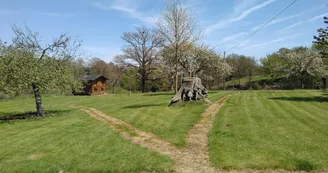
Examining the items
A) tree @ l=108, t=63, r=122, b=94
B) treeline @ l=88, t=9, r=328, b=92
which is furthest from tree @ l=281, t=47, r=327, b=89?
tree @ l=108, t=63, r=122, b=94

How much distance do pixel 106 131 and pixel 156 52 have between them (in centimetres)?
3511

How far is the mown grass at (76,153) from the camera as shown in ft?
21.9

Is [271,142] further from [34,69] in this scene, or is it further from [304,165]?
[34,69]

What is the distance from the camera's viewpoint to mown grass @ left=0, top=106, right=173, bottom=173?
6672mm

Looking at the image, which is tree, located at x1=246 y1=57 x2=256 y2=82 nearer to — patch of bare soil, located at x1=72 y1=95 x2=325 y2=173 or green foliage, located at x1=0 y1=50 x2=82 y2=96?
green foliage, located at x1=0 y1=50 x2=82 y2=96

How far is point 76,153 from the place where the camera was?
7844mm

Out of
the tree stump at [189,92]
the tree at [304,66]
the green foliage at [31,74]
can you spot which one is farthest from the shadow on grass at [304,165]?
the tree at [304,66]

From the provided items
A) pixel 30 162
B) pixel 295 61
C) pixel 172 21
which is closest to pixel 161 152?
pixel 30 162

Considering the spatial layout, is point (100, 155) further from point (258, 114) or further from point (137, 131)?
point (258, 114)

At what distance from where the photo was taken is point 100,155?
752 cm

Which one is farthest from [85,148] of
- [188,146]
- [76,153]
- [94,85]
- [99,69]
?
[99,69]

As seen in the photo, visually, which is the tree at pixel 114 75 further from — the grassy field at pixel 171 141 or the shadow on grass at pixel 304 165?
the shadow on grass at pixel 304 165

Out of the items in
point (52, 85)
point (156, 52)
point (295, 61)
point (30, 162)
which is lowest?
point (30, 162)

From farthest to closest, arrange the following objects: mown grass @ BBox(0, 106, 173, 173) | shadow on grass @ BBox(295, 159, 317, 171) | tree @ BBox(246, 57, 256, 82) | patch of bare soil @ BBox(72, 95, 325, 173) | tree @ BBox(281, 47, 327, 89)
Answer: tree @ BBox(246, 57, 256, 82) < tree @ BBox(281, 47, 327, 89) < mown grass @ BBox(0, 106, 173, 173) < patch of bare soil @ BBox(72, 95, 325, 173) < shadow on grass @ BBox(295, 159, 317, 171)
